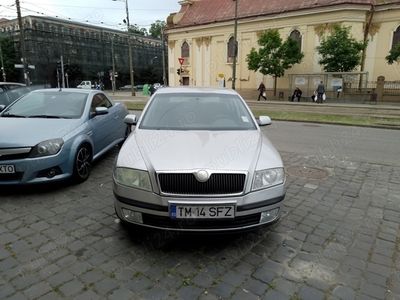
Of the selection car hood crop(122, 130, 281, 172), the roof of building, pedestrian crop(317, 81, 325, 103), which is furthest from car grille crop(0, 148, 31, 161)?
the roof of building

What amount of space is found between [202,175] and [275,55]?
31.1m

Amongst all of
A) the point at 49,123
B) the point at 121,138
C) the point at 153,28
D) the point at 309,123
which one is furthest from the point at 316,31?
the point at 153,28

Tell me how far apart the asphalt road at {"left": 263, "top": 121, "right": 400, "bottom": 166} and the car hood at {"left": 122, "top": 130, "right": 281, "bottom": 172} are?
4.33 metres

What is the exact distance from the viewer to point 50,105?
18.0 ft

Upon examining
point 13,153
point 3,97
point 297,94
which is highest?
point 3,97

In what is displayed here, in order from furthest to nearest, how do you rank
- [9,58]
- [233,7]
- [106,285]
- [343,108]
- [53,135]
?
1. [9,58]
2. [233,7]
3. [343,108]
4. [53,135]
5. [106,285]

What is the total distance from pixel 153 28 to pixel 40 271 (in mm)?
91070

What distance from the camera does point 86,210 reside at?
4.06 meters

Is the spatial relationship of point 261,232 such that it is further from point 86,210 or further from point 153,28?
point 153,28

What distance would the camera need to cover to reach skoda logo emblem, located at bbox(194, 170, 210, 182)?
274 cm

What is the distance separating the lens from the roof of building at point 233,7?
102 ft

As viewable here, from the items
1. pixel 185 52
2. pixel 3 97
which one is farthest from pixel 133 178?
pixel 185 52

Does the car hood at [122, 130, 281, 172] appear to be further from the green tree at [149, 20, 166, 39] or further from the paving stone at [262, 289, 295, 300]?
the green tree at [149, 20, 166, 39]

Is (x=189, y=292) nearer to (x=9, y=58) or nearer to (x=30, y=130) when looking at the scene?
(x=30, y=130)
